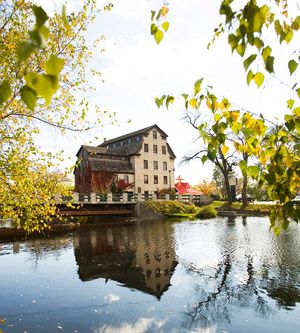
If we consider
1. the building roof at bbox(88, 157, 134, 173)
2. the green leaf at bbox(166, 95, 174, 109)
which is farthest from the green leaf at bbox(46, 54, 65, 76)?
the building roof at bbox(88, 157, 134, 173)

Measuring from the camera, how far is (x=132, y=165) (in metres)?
53.5

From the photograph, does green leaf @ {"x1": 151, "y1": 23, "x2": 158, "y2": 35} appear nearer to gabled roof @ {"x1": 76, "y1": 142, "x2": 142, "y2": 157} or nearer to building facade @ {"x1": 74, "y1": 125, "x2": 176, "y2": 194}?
building facade @ {"x1": 74, "y1": 125, "x2": 176, "y2": 194}

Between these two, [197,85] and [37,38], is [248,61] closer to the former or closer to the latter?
[197,85]

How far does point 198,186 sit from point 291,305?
76001 mm


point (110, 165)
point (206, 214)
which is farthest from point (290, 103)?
point (110, 165)

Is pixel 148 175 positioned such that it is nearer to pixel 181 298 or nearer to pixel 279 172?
pixel 181 298

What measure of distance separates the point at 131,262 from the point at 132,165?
3990 cm

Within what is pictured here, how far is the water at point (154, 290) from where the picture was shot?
745 centimetres

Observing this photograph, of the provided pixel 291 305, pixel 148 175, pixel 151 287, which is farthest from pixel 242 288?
pixel 148 175

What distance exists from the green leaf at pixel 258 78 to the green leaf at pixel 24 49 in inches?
49.7

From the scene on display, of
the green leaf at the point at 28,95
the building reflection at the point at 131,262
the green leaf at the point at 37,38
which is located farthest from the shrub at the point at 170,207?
the green leaf at the point at 37,38

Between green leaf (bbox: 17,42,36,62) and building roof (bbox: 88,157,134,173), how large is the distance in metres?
49.0

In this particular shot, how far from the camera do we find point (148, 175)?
54.9 m

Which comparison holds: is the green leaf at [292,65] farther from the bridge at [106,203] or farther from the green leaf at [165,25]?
the bridge at [106,203]
